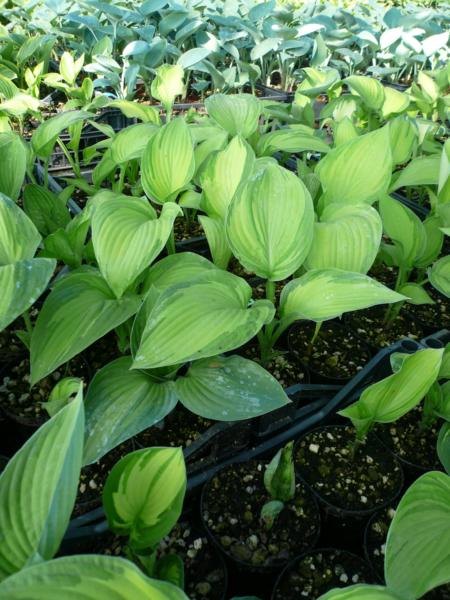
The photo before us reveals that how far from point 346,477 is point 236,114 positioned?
1.08m

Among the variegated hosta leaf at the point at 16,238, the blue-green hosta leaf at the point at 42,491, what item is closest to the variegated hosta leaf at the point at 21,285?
the variegated hosta leaf at the point at 16,238

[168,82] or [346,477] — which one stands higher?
[168,82]

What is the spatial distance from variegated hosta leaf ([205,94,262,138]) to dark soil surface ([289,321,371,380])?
64 cm

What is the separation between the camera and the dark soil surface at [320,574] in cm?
72

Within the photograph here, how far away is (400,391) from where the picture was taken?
30.5 inches

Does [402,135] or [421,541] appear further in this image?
[402,135]

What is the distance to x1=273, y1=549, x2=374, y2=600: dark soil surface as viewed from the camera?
724 mm

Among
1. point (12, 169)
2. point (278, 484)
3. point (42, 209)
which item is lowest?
point (278, 484)

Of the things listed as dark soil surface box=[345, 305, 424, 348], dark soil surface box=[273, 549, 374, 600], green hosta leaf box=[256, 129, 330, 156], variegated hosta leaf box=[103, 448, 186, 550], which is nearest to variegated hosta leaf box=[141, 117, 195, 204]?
green hosta leaf box=[256, 129, 330, 156]

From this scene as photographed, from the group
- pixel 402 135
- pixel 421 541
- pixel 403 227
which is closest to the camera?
pixel 421 541

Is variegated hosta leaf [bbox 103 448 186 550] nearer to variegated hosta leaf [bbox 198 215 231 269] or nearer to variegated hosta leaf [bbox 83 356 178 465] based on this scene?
variegated hosta leaf [bbox 83 356 178 465]

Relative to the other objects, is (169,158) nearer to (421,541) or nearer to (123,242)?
(123,242)

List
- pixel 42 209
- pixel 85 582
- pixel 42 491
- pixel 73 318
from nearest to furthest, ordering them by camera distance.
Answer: pixel 85 582 < pixel 42 491 < pixel 73 318 < pixel 42 209

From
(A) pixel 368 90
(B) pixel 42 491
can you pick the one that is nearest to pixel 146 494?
(B) pixel 42 491
